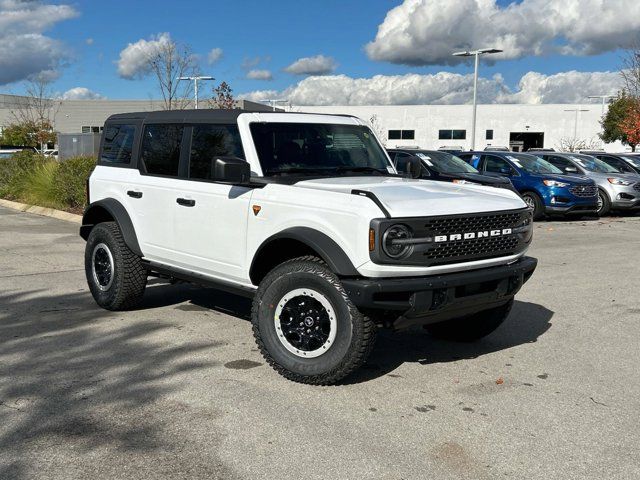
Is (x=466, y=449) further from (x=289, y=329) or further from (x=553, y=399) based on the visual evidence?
(x=289, y=329)

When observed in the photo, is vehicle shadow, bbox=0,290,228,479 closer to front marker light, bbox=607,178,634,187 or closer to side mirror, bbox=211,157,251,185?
side mirror, bbox=211,157,251,185

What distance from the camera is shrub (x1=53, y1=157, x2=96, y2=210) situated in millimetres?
15453

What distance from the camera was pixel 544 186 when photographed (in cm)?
1573

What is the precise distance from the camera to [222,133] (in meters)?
5.49

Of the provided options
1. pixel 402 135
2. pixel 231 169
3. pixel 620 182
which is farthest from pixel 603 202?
pixel 402 135

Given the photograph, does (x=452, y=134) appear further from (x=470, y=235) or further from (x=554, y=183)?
(x=470, y=235)

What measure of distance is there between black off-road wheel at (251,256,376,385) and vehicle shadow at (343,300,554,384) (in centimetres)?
36

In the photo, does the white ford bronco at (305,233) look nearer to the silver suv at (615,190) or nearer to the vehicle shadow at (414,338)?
the vehicle shadow at (414,338)

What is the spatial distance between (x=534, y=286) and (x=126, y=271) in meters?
4.81

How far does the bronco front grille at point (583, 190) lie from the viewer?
51.4 ft

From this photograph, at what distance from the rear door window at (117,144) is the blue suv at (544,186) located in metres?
11.2

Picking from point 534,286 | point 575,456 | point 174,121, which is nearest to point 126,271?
point 174,121

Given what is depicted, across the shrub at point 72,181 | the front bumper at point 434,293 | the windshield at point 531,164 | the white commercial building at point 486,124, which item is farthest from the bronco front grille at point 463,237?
the white commercial building at point 486,124

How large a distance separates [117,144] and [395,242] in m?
3.60
